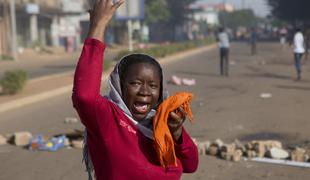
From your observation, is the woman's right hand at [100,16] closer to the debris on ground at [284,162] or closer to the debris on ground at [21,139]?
the debris on ground at [284,162]

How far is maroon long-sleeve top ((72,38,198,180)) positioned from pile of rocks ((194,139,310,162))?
4218mm

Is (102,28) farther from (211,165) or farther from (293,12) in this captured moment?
(293,12)

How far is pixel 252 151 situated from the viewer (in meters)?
6.52

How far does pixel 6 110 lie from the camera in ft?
35.3

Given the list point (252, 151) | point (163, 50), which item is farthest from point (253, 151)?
point (163, 50)

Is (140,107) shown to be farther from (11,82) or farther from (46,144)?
(11,82)

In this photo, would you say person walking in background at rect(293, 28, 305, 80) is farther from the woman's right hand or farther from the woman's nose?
the woman's right hand

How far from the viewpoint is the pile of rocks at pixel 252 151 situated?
6336 millimetres

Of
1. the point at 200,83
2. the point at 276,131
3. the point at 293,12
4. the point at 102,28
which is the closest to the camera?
the point at 102,28

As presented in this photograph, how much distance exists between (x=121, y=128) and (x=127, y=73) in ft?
0.76

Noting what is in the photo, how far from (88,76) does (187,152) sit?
0.56 meters

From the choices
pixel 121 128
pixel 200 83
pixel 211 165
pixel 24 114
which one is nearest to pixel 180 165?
pixel 121 128

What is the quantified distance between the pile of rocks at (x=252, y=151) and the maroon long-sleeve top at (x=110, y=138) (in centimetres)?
422

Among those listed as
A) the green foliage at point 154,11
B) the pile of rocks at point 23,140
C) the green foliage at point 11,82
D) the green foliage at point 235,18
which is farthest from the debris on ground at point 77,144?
the green foliage at point 235,18
